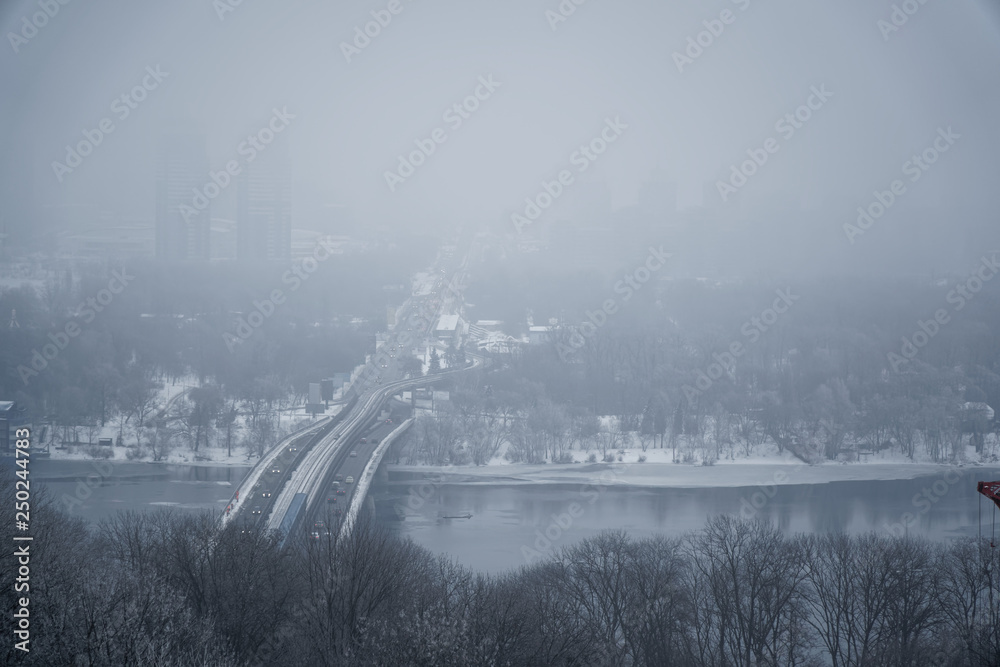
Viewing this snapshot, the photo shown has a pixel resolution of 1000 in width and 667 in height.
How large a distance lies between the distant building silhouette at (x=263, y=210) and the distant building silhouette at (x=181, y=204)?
2.99 ft

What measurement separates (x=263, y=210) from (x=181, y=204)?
2.12 metres

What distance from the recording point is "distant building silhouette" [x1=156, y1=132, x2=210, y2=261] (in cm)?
2441

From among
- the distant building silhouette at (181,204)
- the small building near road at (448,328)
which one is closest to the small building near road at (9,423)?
the small building near road at (448,328)

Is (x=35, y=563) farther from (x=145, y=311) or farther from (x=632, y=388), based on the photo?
(x=145, y=311)

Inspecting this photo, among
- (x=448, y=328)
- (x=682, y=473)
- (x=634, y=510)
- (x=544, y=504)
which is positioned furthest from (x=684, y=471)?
(x=448, y=328)

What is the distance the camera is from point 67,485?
27.5 feet

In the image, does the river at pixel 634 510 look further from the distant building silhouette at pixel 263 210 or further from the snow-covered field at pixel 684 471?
the distant building silhouette at pixel 263 210

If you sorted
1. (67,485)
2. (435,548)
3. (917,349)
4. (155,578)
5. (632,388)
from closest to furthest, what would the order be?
(155,578), (435,548), (67,485), (632,388), (917,349)

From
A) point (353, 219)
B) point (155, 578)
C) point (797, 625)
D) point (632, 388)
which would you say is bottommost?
point (797, 625)

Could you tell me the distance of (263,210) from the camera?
2583 centimetres

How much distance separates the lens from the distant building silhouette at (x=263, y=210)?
83.4 feet

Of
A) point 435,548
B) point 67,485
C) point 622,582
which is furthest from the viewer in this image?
point 67,485

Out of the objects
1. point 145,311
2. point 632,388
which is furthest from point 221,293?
point 632,388

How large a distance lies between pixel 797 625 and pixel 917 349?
34.7 ft
